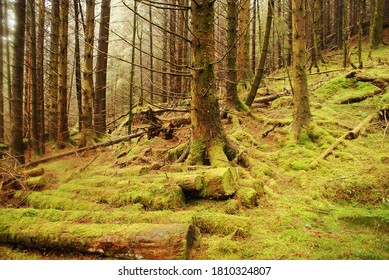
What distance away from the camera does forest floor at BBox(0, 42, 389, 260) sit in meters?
2.83

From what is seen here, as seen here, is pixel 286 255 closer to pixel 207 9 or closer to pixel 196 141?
pixel 196 141

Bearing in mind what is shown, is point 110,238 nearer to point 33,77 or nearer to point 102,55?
point 33,77

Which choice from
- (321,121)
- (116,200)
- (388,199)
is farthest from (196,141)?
(321,121)

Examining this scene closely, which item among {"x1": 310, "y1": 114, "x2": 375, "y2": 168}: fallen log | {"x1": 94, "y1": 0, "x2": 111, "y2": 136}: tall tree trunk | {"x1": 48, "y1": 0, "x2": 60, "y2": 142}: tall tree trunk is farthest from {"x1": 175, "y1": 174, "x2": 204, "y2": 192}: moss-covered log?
{"x1": 48, "y1": 0, "x2": 60, "y2": 142}: tall tree trunk

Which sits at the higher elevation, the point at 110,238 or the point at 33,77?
the point at 33,77

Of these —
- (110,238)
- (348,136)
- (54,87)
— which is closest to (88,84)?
(54,87)

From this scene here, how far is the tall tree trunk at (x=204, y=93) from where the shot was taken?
419 cm

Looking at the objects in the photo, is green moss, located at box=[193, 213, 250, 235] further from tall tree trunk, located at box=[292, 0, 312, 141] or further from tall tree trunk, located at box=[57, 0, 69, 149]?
tall tree trunk, located at box=[57, 0, 69, 149]

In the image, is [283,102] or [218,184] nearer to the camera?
[218,184]

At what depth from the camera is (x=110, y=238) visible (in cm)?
269

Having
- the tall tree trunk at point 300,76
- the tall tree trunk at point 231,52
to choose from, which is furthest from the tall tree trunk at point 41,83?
the tall tree trunk at point 300,76

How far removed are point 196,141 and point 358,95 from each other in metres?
6.05

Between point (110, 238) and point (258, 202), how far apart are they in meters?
2.01

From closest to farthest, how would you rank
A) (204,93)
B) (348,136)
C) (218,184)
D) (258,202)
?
1. (218,184)
2. (258,202)
3. (204,93)
4. (348,136)
